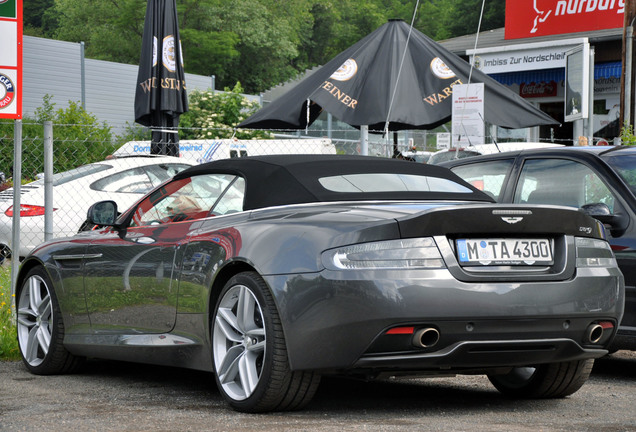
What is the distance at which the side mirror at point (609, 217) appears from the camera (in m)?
6.38

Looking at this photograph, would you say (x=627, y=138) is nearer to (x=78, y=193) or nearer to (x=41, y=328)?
(x=78, y=193)


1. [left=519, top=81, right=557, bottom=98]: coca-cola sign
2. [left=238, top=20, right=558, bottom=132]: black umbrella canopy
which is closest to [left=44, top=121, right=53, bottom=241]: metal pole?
[left=238, top=20, right=558, bottom=132]: black umbrella canopy

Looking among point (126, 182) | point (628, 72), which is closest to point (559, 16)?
point (628, 72)

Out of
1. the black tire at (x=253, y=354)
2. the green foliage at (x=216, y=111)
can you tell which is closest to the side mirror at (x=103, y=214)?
the black tire at (x=253, y=354)

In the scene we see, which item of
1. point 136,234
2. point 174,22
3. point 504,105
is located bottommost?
point 136,234

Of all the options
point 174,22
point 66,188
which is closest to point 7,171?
point 174,22

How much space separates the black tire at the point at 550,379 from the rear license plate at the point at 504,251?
87cm

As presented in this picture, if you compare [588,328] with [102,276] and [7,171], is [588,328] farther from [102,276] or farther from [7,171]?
[7,171]

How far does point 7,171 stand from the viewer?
1958 cm

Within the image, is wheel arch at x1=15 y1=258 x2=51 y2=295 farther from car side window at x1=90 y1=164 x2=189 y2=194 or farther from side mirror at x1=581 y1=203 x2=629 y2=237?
car side window at x1=90 y1=164 x2=189 y2=194

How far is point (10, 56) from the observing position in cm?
794

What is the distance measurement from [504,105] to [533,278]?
7.44 metres

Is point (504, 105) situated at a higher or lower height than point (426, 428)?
higher

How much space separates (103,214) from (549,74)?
68.8 feet
